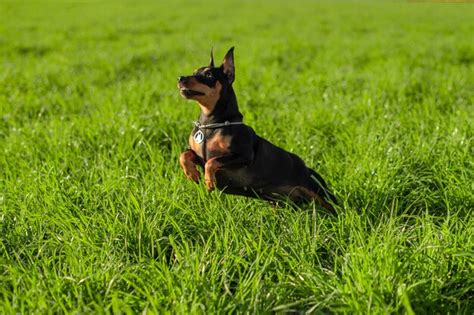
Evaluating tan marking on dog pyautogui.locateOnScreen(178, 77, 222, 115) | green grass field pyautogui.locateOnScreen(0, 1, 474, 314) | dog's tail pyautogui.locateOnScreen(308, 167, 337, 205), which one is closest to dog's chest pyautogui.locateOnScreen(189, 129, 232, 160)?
tan marking on dog pyautogui.locateOnScreen(178, 77, 222, 115)

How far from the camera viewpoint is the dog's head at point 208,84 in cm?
262

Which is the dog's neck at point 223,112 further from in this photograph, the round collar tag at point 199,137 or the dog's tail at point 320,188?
the dog's tail at point 320,188

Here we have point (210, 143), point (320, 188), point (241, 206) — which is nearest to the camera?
point (210, 143)

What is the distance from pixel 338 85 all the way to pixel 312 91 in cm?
42

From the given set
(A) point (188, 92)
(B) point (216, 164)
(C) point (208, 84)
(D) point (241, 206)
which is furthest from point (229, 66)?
(D) point (241, 206)

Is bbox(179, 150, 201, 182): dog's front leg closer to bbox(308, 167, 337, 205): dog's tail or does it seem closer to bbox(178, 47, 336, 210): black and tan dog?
bbox(178, 47, 336, 210): black and tan dog

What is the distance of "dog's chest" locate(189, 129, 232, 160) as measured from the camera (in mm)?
2715

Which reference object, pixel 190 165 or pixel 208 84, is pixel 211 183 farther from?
pixel 208 84

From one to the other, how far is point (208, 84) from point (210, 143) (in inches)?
11.6

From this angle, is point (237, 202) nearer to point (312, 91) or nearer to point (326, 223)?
point (326, 223)

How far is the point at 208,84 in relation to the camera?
2.68 metres

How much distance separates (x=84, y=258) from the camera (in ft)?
8.81

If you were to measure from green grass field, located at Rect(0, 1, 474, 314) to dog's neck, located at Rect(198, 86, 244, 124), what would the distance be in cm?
57

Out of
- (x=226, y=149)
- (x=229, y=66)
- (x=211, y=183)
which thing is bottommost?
(x=211, y=183)
